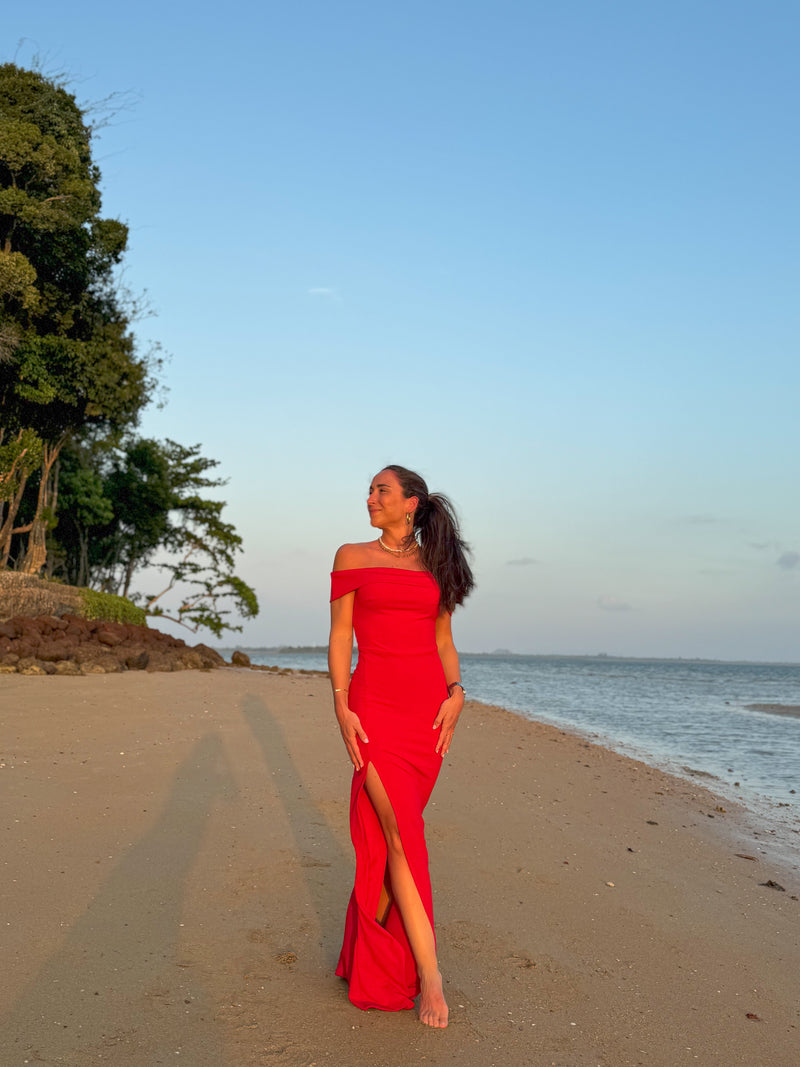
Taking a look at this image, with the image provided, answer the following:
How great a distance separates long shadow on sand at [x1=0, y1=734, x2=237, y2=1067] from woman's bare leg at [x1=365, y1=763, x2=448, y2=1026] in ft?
2.64

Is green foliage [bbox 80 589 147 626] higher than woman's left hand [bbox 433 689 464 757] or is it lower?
higher

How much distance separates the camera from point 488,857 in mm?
5344

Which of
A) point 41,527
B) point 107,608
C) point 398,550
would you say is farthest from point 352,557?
point 41,527

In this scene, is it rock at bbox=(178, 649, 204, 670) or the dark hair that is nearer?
the dark hair

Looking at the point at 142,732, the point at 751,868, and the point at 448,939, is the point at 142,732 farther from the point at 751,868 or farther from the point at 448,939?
the point at 751,868

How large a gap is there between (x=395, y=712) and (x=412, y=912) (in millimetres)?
785

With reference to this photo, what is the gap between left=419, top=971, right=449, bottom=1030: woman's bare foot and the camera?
316 cm

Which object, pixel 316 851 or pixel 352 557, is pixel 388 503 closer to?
pixel 352 557

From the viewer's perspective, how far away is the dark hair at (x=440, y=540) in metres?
3.75

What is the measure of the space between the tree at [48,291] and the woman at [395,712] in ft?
54.5

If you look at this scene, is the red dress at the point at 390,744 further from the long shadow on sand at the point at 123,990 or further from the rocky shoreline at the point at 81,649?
the rocky shoreline at the point at 81,649

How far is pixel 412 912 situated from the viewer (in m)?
3.36

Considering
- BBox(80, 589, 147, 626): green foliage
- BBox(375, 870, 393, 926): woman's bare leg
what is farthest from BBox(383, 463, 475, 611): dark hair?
BBox(80, 589, 147, 626): green foliage

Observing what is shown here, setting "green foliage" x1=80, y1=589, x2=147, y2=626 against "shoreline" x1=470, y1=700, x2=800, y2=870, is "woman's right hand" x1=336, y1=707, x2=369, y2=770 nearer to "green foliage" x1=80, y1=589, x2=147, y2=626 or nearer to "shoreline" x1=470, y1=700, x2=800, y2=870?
"shoreline" x1=470, y1=700, x2=800, y2=870
